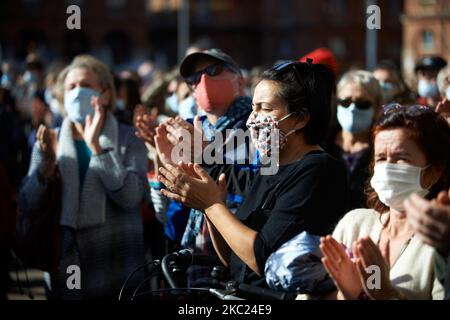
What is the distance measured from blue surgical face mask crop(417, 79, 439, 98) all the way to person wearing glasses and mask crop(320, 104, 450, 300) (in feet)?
19.9

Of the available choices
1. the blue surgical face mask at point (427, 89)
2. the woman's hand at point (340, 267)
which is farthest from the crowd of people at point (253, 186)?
the blue surgical face mask at point (427, 89)

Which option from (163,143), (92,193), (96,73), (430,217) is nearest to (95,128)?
(92,193)

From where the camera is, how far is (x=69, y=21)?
6555 millimetres

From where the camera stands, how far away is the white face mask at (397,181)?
11.5 ft

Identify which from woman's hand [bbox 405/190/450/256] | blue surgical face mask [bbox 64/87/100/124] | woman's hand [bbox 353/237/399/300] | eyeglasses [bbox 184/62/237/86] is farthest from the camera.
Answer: blue surgical face mask [bbox 64/87/100/124]

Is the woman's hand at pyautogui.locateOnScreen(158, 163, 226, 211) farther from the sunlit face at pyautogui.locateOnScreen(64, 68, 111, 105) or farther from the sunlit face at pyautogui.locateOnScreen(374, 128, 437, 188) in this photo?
the sunlit face at pyautogui.locateOnScreen(64, 68, 111, 105)

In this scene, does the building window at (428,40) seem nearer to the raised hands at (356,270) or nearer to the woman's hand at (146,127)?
the woman's hand at (146,127)

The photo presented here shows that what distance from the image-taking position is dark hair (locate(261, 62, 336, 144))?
418 cm

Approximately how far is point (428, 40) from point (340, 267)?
184 feet

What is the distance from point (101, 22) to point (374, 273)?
68.9m

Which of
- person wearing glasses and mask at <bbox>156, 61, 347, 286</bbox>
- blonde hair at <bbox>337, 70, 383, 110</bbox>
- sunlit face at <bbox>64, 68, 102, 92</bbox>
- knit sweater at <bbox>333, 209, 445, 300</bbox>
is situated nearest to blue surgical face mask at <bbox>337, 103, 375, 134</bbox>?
blonde hair at <bbox>337, 70, 383, 110</bbox>

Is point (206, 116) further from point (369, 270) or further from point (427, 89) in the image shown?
point (427, 89)

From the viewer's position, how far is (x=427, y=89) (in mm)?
9867

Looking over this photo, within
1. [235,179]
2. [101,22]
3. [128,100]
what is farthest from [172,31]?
[235,179]
